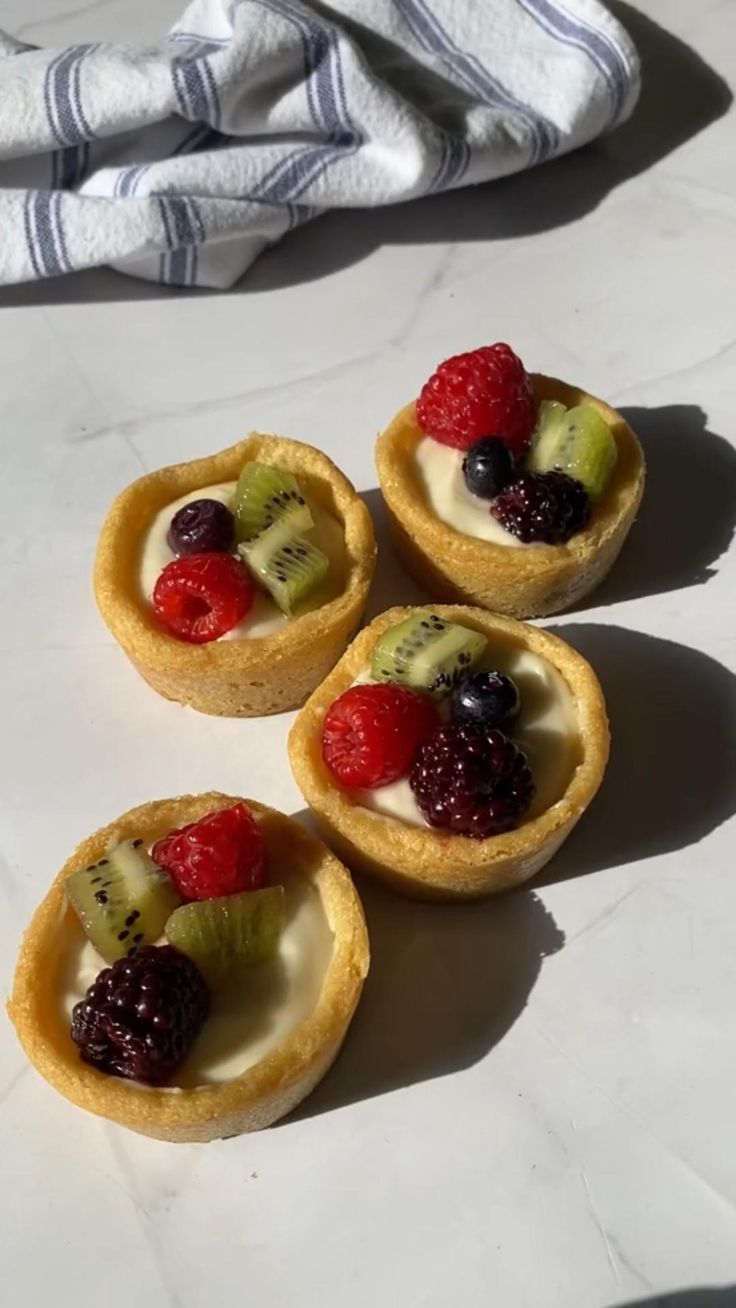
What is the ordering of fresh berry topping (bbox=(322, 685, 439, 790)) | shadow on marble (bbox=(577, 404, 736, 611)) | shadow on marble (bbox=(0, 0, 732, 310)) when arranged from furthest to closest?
shadow on marble (bbox=(0, 0, 732, 310)) < shadow on marble (bbox=(577, 404, 736, 611)) < fresh berry topping (bbox=(322, 685, 439, 790))

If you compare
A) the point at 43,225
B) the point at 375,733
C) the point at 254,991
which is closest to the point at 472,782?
the point at 375,733

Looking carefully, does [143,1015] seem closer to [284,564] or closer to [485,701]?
[485,701]

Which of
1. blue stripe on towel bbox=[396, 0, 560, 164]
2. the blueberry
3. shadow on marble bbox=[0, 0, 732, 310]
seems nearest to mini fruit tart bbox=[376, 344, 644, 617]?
the blueberry

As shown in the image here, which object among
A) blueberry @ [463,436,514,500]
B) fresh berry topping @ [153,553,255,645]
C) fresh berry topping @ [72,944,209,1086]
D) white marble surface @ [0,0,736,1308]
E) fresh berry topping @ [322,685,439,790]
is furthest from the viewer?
blueberry @ [463,436,514,500]

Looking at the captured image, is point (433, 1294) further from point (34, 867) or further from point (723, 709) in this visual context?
point (723, 709)

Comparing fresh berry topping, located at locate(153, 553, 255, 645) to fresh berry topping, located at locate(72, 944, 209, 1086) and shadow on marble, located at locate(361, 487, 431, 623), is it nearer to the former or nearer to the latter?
shadow on marble, located at locate(361, 487, 431, 623)

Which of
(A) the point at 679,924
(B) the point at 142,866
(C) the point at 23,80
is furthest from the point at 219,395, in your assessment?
(A) the point at 679,924
